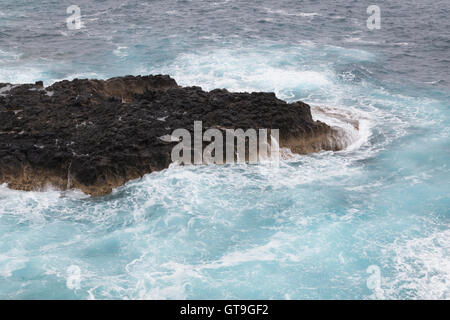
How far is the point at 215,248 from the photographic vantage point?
23922mm

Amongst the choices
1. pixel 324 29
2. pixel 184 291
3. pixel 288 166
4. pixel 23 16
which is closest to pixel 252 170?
pixel 288 166

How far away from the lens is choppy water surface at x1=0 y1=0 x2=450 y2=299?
2205 cm

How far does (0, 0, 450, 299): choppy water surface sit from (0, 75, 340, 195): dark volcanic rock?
1.06m

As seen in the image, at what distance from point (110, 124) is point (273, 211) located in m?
11.0

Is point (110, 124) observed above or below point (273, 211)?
above

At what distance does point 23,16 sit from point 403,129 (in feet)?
146

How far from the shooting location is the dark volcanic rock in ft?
91.1

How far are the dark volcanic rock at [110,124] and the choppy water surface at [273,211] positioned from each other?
3.49 ft

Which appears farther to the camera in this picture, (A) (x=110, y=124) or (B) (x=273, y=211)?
(A) (x=110, y=124)

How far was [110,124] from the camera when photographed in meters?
30.6

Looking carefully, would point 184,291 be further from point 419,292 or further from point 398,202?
point 398,202

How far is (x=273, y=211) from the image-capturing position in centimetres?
2639

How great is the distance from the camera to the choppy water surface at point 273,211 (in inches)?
868

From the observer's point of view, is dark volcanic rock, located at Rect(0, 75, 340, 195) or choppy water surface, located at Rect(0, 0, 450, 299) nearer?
choppy water surface, located at Rect(0, 0, 450, 299)
